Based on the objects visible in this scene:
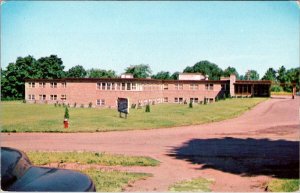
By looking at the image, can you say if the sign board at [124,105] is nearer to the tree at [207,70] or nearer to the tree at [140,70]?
the tree at [140,70]

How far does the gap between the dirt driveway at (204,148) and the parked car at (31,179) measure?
2523 mm

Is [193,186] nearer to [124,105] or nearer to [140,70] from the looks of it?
[124,105]

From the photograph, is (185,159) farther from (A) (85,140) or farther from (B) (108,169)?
(A) (85,140)

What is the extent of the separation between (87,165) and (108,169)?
2.79 feet

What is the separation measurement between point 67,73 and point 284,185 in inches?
1571

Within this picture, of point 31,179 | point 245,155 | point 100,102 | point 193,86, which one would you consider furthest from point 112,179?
point 193,86

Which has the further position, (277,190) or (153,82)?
(153,82)

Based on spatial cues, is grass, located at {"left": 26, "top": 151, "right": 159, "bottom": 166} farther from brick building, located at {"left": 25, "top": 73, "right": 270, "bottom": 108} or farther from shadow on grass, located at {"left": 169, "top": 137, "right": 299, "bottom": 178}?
brick building, located at {"left": 25, "top": 73, "right": 270, "bottom": 108}

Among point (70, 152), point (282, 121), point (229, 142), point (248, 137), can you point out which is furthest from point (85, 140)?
point (282, 121)

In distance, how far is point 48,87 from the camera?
42.1 meters

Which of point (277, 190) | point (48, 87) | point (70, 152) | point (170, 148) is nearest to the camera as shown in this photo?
point (277, 190)

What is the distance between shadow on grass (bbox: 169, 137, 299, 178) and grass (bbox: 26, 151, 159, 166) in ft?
5.00

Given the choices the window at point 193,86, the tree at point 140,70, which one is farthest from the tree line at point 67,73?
the window at point 193,86

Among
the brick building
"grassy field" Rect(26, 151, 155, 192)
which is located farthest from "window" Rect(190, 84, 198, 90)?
"grassy field" Rect(26, 151, 155, 192)
